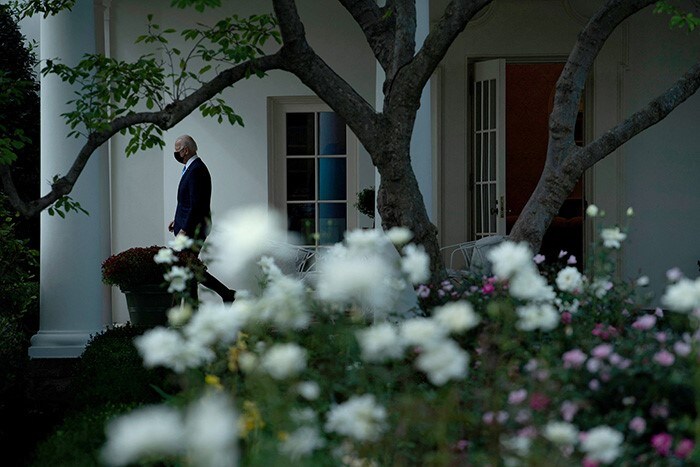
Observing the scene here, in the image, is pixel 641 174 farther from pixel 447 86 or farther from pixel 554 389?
pixel 554 389

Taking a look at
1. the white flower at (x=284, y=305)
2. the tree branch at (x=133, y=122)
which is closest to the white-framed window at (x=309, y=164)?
the tree branch at (x=133, y=122)

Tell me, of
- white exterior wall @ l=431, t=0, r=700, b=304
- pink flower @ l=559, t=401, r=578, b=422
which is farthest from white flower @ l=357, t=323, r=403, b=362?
white exterior wall @ l=431, t=0, r=700, b=304

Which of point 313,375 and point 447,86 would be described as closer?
point 313,375

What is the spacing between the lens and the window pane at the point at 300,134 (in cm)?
1061

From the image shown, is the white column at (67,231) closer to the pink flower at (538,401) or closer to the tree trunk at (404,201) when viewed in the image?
the tree trunk at (404,201)

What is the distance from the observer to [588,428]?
2857mm

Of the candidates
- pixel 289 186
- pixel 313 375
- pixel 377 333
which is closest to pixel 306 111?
pixel 289 186

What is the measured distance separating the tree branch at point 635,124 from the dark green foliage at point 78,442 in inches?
102

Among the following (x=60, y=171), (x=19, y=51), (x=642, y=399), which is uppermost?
(x=19, y=51)

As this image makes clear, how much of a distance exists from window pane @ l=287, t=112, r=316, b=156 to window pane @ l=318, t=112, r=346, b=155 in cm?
9

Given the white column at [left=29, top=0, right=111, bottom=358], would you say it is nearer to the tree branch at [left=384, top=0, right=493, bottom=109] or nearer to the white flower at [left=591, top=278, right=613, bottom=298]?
the tree branch at [left=384, top=0, right=493, bottom=109]

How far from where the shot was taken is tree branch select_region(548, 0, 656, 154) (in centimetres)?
539

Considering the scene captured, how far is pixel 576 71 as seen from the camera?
540cm

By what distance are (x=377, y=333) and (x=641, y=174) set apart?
8.58m
